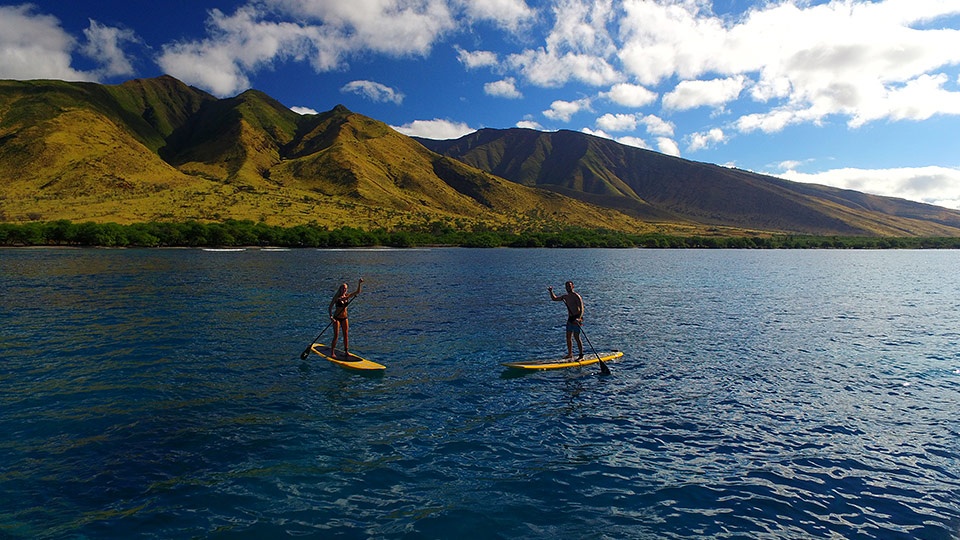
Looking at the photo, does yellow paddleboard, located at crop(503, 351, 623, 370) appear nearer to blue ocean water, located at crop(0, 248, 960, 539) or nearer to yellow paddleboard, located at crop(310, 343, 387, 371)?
blue ocean water, located at crop(0, 248, 960, 539)

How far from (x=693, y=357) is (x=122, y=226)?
16564cm

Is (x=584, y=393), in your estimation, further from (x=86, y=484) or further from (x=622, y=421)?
(x=86, y=484)

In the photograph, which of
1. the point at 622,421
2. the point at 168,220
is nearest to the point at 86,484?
the point at 622,421

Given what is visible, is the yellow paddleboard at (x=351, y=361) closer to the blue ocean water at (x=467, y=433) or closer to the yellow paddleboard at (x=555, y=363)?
the blue ocean water at (x=467, y=433)

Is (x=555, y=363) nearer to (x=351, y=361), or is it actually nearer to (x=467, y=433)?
(x=467, y=433)

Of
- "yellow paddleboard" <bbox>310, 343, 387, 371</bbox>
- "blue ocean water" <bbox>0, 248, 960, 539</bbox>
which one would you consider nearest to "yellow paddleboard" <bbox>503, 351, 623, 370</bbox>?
"blue ocean water" <bbox>0, 248, 960, 539</bbox>

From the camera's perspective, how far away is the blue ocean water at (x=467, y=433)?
12.2 meters

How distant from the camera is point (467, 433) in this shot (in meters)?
17.3

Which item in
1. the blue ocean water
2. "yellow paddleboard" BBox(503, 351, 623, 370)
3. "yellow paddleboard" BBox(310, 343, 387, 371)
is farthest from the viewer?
"yellow paddleboard" BBox(503, 351, 623, 370)

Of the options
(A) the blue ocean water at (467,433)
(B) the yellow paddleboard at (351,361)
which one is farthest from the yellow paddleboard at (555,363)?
(B) the yellow paddleboard at (351,361)

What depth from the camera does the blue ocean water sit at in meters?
12.2

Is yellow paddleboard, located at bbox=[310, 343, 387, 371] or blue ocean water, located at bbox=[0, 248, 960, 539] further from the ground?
yellow paddleboard, located at bbox=[310, 343, 387, 371]

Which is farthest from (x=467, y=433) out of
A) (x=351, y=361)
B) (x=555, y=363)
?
(x=351, y=361)

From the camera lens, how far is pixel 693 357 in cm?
2962
